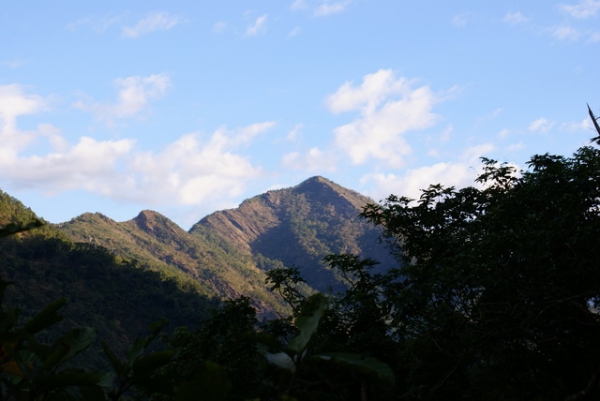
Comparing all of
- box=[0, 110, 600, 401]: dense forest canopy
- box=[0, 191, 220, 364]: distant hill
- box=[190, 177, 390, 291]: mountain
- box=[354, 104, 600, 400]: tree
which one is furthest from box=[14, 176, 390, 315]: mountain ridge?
box=[354, 104, 600, 400]: tree

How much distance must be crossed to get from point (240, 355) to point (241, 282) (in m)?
96.1

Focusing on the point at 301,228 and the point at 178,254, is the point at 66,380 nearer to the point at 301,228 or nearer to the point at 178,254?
the point at 178,254

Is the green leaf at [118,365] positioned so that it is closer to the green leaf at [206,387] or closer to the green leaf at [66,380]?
the green leaf at [66,380]

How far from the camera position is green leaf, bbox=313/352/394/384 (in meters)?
0.81

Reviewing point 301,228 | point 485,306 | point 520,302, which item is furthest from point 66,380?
point 301,228

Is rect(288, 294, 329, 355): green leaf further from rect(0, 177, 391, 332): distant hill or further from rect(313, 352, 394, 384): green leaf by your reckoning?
rect(0, 177, 391, 332): distant hill

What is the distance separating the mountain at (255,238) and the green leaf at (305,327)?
3740 inches

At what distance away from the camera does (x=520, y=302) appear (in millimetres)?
6457

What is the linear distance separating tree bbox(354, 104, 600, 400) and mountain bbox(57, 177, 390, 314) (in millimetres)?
87673

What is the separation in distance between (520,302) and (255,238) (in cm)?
→ 16087

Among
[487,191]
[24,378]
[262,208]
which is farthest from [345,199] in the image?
[24,378]

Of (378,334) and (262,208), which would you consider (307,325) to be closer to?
(378,334)

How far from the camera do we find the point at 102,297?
60.5 meters

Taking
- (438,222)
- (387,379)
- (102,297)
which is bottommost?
(387,379)
